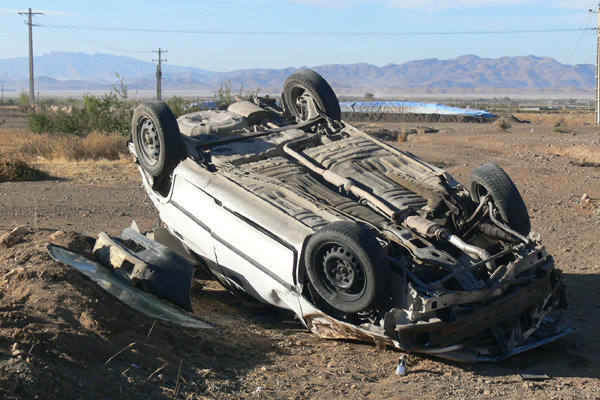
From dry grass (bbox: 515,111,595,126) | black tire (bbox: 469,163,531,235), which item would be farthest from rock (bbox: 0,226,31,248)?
dry grass (bbox: 515,111,595,126)

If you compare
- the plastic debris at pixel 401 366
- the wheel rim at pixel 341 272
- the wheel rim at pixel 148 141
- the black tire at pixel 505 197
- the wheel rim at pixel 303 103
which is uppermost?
the wheel rim at pixel 303 103

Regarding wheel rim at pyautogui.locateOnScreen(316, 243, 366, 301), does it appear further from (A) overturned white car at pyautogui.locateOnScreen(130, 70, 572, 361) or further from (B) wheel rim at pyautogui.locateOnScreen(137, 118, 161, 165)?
(B) wheel rim at pyautogui.locateOnScreen(137, 118, 161, 165)

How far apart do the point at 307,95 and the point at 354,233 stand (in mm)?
3966

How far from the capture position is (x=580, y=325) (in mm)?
6750

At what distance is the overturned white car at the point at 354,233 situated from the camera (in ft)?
17.7

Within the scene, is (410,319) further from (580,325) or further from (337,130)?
(337,130)

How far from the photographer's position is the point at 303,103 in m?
9.06

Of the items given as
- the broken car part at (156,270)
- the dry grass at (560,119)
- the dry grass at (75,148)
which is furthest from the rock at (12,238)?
the dry grass at (560,119)

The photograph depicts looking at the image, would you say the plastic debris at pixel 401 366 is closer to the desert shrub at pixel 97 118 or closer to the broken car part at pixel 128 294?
the broken car part at pixel 128 294

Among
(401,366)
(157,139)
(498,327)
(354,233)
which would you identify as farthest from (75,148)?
(498,327)

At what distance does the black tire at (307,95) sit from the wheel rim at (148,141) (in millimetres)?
2142

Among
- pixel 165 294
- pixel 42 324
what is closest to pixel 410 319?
pixel 165 294

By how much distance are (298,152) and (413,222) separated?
2041 mm

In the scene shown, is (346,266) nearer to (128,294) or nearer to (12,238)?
(128,294)
